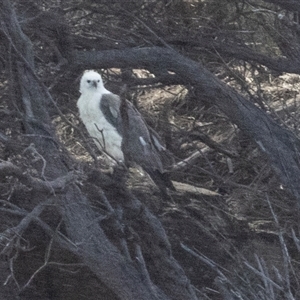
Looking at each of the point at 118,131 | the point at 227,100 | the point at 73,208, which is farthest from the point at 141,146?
the point at 73,208

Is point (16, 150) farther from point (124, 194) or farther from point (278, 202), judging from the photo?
point (278, 202)

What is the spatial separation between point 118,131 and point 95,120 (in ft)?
0.68

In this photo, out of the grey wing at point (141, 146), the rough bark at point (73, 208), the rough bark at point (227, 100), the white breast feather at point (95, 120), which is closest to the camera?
the rough bark at point (73, 208)

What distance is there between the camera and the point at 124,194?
3451mm

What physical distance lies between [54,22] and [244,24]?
67.5 inches

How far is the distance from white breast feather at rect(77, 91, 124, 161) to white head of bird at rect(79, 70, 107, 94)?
34 millimetres

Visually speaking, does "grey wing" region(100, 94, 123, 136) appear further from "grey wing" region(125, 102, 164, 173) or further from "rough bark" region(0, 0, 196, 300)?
"rough bark" region(0, 0, 196, 300)

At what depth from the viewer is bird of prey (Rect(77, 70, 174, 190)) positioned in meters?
4.40

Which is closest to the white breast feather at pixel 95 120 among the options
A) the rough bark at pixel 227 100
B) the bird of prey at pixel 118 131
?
the bird of prey at pixel 118 131

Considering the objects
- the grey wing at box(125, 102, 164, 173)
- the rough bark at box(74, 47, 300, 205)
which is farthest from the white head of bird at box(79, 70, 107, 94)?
the rough bark at box(74, 47, 300, 205)

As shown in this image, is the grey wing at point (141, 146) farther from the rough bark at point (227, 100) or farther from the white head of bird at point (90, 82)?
the white head of bird at point (90, 82)

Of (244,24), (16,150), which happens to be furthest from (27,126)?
(244,24)

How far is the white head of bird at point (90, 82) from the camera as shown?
495cm

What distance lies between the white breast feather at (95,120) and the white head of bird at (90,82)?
0.03m
